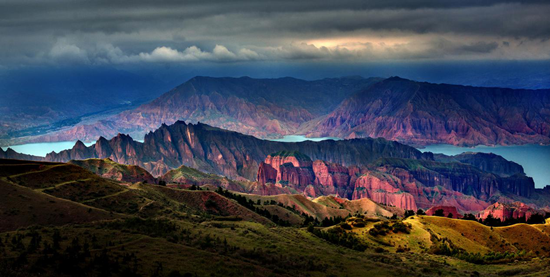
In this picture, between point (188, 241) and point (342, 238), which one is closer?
point (188, 241)

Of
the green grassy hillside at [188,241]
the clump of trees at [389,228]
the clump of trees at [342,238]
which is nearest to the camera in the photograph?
the green grassy hillside at [188,241]

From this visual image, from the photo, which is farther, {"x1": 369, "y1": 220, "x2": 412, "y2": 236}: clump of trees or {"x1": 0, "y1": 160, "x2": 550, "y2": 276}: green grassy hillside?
{"x1": 369, "y1": 220, "x2": 412, "y2": 236}: clump of trees

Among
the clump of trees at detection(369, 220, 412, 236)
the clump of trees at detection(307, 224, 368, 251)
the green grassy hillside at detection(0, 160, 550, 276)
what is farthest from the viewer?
the clump of trees at detection(369, 220, 412, 236)

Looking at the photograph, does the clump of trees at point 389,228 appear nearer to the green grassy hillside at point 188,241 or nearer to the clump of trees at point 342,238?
the green grassy hillside at point 188,241

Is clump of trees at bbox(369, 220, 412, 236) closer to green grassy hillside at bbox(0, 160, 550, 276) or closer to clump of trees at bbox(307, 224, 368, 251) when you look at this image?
green grassy hillside at bbox(0, 160, 550, 276)

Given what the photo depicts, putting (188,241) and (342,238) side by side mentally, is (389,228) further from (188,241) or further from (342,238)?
(188,241)

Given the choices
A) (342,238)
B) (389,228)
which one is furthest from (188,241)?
(389,228)

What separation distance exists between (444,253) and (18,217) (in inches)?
2481

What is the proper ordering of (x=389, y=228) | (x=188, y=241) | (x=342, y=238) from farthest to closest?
1. (x=389, y=228)
2. (x=342, y=238)
3. (x=188, y=241)

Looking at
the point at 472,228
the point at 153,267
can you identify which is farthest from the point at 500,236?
the point at 153,267

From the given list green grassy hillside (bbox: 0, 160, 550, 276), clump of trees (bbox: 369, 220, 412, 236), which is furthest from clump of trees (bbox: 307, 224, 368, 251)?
clump of trees (bbox: 369, 220, 412, 236)

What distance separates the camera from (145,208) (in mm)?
87625

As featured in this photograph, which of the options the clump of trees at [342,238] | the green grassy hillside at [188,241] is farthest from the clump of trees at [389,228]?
the clump of trees at [342,238]

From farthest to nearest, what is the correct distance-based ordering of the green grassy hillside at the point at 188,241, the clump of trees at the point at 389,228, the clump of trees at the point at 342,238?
the clump of trees at the point at 389,228 < the clump of trees at the point at 342,238 < the green grassy hillside at the point at 188,241
